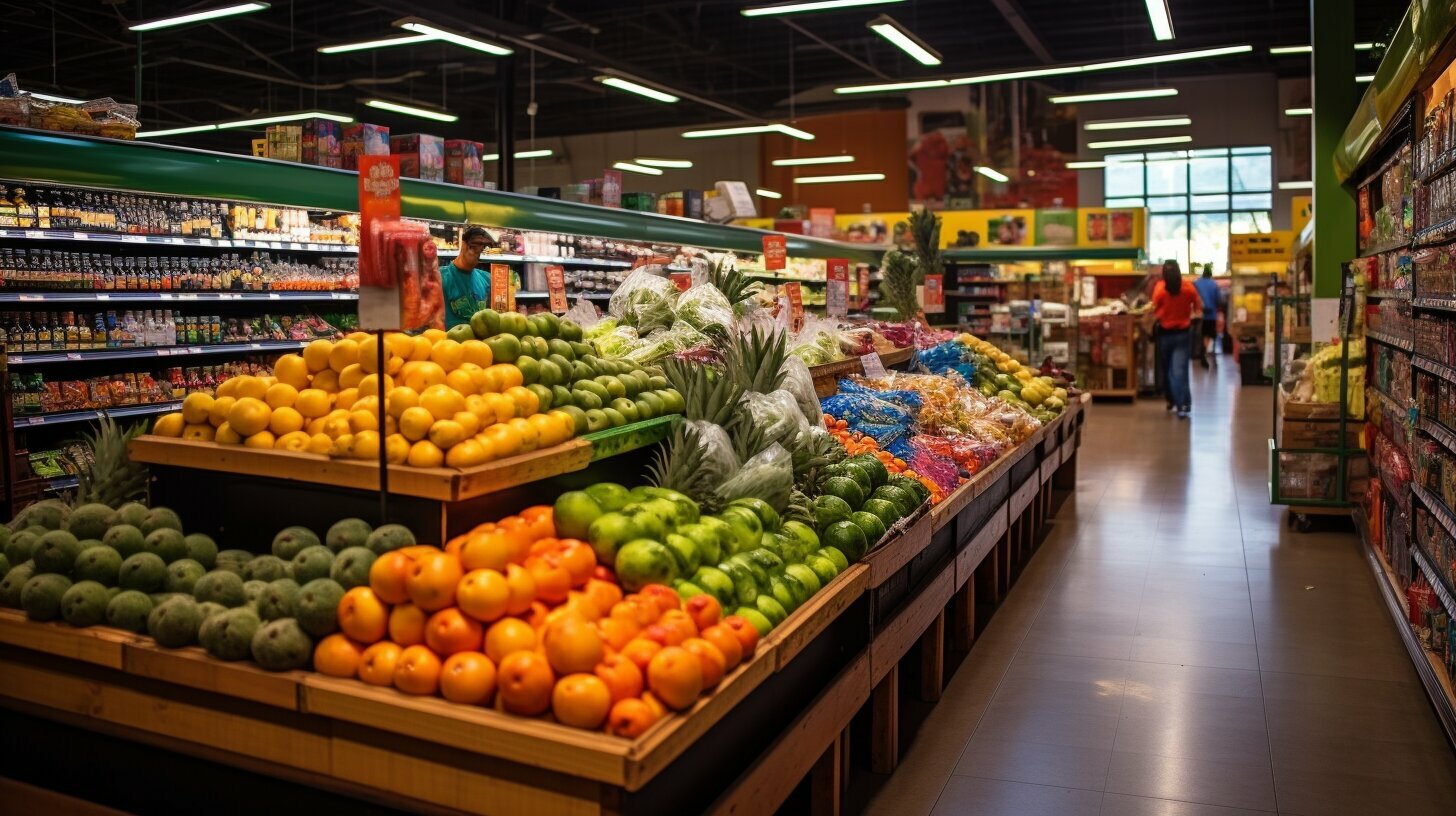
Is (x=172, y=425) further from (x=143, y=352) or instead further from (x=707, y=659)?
(x=143, y=352)

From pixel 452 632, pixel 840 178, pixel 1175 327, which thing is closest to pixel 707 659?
pixel 452 632

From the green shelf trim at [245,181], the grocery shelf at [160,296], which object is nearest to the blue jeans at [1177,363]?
the green shelf trim at [245,181]

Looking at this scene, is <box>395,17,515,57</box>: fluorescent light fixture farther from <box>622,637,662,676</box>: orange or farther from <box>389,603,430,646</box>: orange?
<box>622,637,662,676</box>: orange

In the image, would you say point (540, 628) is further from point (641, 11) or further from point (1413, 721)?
point (641, 11)

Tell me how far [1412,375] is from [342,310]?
664cm

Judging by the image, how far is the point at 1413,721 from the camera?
402 cm

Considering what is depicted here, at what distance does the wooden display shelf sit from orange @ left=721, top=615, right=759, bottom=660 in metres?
0.61

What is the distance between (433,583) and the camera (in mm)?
2221

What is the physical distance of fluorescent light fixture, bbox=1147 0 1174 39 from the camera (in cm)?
920

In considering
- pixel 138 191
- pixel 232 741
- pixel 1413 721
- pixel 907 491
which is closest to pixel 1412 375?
pixel 1413 721

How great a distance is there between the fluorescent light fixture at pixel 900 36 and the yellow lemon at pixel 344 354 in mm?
7380

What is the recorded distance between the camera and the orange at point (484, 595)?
87.0 inches

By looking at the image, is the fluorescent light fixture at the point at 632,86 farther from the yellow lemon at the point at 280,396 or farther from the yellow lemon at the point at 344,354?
the yellow lemon at the point at 280,396

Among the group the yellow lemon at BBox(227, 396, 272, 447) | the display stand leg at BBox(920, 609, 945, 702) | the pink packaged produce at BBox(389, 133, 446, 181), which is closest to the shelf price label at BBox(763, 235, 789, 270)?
the pink packaged produce at BBox(389, 133, 446, 181)
